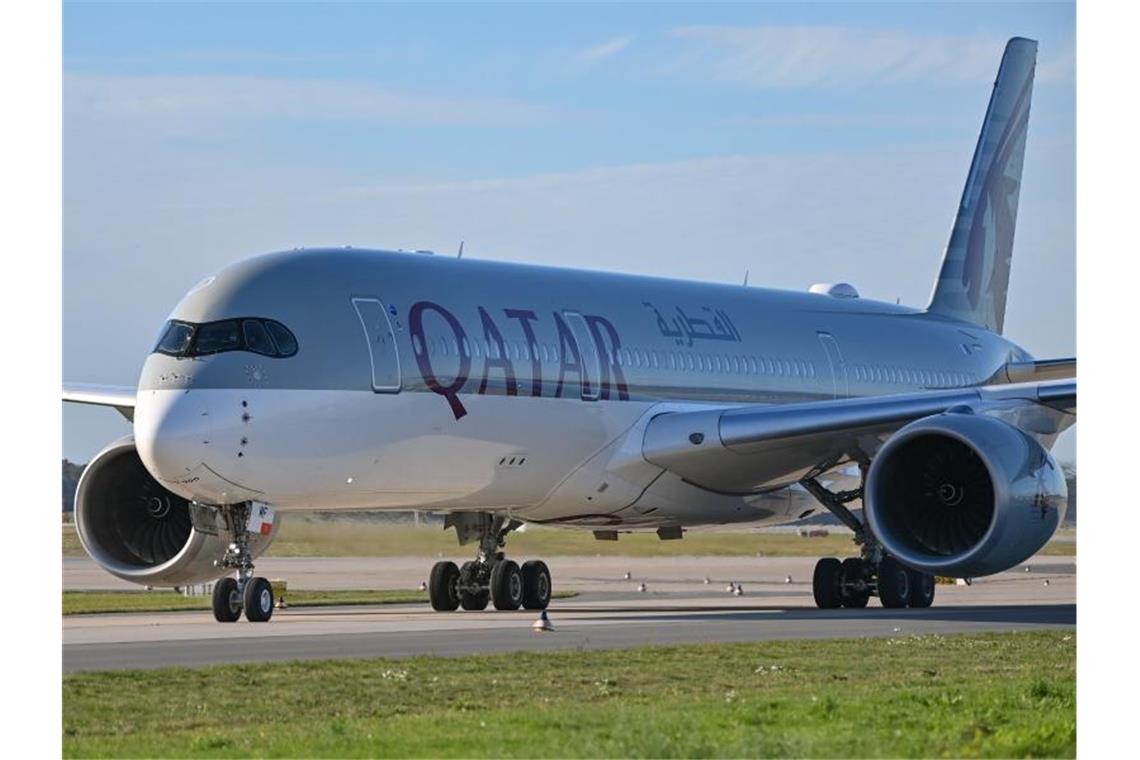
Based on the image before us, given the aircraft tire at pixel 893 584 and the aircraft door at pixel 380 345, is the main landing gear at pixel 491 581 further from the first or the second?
the aircraft door at pixel 380 345

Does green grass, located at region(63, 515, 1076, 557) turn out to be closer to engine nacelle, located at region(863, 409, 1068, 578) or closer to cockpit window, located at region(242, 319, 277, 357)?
cockpit window, located at region(242, 319, 277, 357)

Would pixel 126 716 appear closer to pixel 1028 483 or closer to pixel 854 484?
pixel 1028 483

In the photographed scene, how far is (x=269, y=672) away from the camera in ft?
52.7

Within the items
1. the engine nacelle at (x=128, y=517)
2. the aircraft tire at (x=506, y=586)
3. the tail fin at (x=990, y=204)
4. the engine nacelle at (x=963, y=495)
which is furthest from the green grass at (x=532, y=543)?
the engine nacelle at (x=963, y=495)

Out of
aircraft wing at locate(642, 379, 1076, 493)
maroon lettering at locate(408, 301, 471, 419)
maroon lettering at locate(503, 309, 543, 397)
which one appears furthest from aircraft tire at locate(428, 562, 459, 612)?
maroon lettering at locate(408, 301, 471, 419)

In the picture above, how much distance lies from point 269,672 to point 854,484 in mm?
15399

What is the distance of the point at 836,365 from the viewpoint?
104 ft

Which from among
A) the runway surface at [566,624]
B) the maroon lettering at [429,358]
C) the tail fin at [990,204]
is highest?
the tail fin at [990,204]

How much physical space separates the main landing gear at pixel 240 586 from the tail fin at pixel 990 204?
17011mm

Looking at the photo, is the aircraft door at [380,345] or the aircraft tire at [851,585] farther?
the aircraft tire at [851,585]

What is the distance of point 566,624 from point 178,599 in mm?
12435

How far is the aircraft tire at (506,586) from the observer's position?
89.7ft

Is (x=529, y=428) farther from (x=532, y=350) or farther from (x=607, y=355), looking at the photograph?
(x=607, y=355)

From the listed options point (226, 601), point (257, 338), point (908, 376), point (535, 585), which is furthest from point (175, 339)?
point (908, 376)
